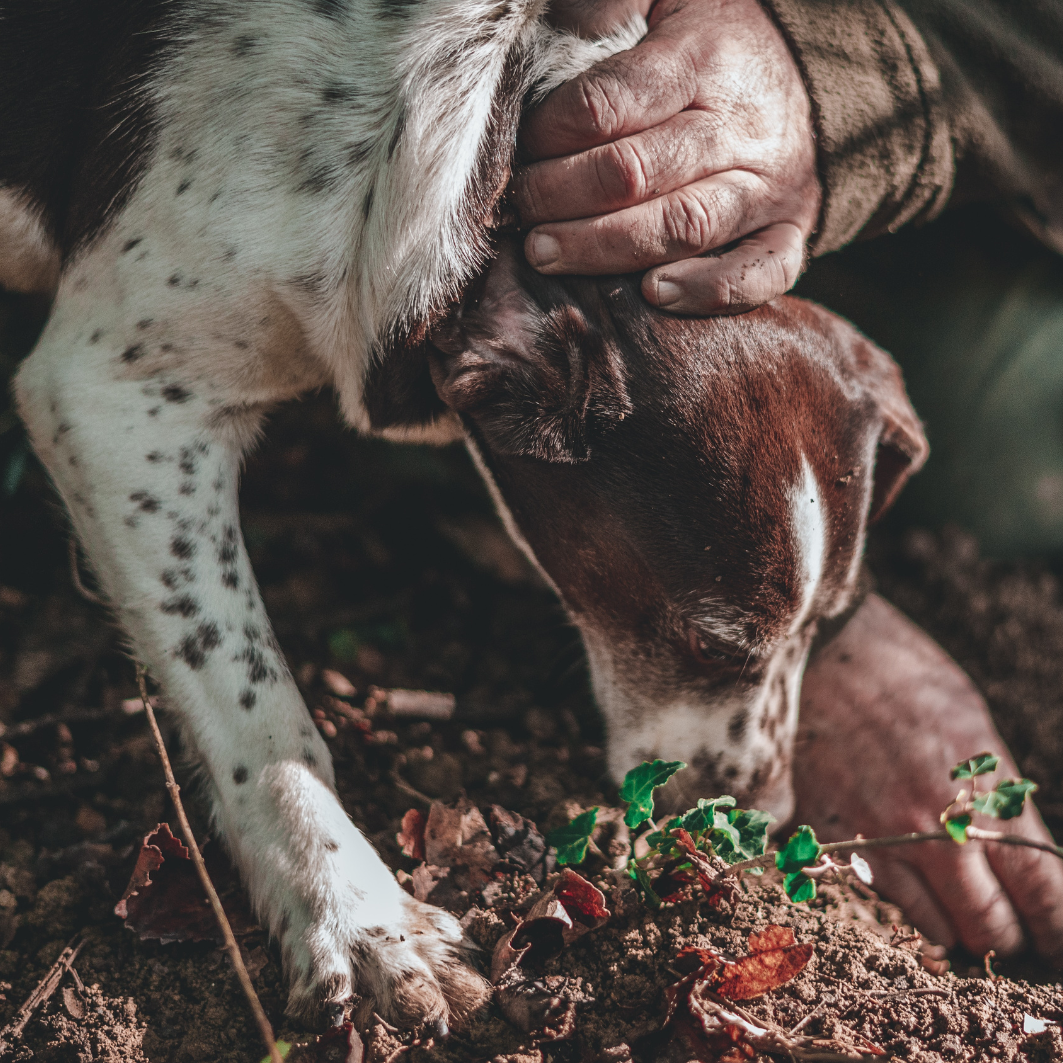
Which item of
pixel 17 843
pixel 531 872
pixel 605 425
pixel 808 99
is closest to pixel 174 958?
pixel 17 843

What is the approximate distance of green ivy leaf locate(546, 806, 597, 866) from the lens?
186 centimetres

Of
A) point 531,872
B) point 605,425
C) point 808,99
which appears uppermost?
point 808,99

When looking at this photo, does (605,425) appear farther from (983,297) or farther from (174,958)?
(983,297)

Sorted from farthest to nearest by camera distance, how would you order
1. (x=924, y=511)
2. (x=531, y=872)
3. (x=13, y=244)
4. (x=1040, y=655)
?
(x=924, y=511), (x=1040, y=655), (x=13, y=244), (x=531, y=872)

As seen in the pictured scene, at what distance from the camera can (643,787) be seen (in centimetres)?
182

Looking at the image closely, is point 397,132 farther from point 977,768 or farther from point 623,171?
point 977,768

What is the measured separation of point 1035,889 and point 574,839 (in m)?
1.25

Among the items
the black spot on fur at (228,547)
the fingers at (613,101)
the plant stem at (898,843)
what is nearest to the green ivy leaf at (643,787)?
the plant stem at (898,843)

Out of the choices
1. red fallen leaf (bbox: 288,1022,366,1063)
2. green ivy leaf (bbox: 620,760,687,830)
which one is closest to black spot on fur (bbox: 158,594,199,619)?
red fallen leaf (bbox: 288,1022,366,1063)

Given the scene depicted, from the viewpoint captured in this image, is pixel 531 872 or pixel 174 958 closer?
pixel 174 958

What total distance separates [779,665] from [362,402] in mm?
1194

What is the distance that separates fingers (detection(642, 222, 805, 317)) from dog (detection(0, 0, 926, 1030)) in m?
0.04

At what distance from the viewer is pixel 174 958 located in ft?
6.18

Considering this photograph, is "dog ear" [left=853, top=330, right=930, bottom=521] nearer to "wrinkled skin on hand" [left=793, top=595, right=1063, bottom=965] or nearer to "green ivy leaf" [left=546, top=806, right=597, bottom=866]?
"wrinkled skin on hand" [left=793, top=595, right=1063, bottom=965]
